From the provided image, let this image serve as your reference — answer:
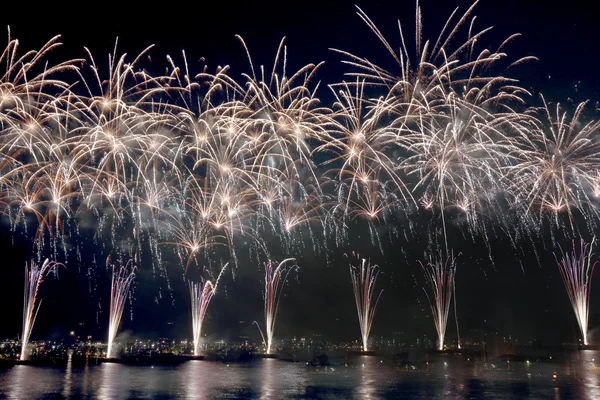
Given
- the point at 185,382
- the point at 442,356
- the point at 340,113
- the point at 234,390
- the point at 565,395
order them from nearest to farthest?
the point at 565,395 → the point at 234,390 → the point at 340,113 → the point at 185,382 → the point at 442,356

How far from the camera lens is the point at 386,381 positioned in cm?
2862

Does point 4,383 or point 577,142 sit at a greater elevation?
point 577,142

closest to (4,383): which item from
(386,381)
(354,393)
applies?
(354,393)

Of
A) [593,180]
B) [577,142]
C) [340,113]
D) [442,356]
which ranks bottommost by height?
[442,356]

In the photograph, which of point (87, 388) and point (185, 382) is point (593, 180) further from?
point (87, 388)

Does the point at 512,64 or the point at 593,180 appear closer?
the point at 512,64

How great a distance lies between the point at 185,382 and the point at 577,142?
952 inches

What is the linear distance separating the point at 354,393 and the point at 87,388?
41.7 feet

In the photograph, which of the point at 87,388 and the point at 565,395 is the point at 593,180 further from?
the point at 87,388

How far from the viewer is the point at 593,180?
2492 centimetres

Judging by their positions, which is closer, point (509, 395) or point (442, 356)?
point (509, 395)

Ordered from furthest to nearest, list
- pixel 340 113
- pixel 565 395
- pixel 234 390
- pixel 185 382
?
pixel 185 382, pixel 340 113, pixel 234 390, pixel 565 395

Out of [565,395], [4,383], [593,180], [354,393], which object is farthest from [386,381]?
[4,383]

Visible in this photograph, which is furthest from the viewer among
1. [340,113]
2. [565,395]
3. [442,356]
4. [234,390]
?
[442,356]
